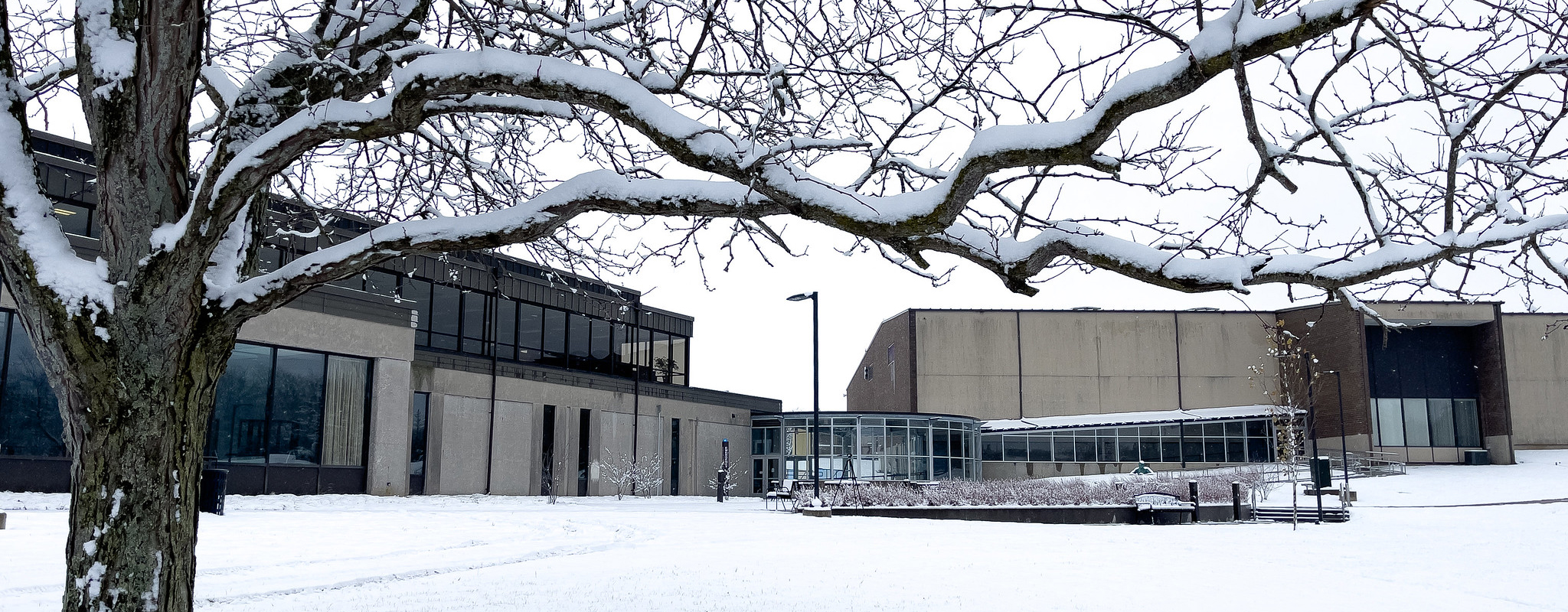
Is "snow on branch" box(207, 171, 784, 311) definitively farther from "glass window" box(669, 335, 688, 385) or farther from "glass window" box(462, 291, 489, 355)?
"glass window" box(669, 335, 688, 385)

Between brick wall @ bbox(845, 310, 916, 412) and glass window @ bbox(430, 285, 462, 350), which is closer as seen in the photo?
glass window @ bbox(430, 285, 462, 350)

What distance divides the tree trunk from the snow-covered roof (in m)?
49.1

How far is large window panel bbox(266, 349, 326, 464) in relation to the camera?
2767 cm

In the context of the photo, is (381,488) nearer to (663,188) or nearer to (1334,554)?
(1334,554)

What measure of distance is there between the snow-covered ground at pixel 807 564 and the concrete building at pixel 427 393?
4.86 meters

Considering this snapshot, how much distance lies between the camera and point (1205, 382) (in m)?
56.9

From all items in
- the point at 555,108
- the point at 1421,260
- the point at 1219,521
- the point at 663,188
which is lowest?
the point at 1219,521

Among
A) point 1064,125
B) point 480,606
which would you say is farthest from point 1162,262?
point 480,606

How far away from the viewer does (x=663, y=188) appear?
5.68 meters

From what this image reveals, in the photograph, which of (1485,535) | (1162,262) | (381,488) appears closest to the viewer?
(1162,262)

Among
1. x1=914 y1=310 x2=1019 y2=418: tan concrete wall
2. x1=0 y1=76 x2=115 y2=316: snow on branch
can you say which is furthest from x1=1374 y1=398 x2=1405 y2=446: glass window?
x1=0 y1=76 x2=115 y2=316: snow on branch

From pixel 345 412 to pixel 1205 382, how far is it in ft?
146

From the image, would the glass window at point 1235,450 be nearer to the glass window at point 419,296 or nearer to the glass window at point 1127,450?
the glass window at point 1127,450

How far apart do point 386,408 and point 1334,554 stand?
25070 mm
